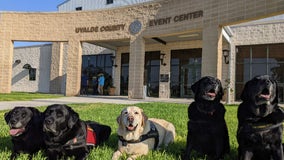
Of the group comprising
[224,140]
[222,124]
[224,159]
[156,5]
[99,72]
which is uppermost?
[156,5]

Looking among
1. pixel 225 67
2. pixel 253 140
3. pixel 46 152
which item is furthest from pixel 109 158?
pixel 225 67

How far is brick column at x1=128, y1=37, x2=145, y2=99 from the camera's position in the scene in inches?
706

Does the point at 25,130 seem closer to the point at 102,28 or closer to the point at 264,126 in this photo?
the point at 264,126

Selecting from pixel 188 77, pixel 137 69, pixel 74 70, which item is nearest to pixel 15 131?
pixel 137 69

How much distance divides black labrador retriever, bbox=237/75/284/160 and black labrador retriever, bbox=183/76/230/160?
0.39 metres

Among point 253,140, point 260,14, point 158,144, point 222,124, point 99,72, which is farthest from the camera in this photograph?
point 99,72

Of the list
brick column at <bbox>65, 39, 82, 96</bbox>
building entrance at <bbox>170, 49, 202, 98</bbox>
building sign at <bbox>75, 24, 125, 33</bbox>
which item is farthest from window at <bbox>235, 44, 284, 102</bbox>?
brick column at <bbox>65, 39, 82, 96</bbox>

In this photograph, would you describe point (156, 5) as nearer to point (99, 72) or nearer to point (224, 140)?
point (99, 72)

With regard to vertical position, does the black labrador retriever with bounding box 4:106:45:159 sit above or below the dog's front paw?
above

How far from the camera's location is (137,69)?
18.1 meters

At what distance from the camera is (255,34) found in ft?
62.5

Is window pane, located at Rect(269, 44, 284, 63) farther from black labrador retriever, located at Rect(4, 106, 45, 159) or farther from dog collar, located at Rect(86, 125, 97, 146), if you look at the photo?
black labrador retriever, located at Rect(4, 106, 45, 159)

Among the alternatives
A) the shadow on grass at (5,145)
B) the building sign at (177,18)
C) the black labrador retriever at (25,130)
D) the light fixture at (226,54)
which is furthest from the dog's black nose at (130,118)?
the light fixture at (226,54)

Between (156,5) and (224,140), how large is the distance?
15230mm
